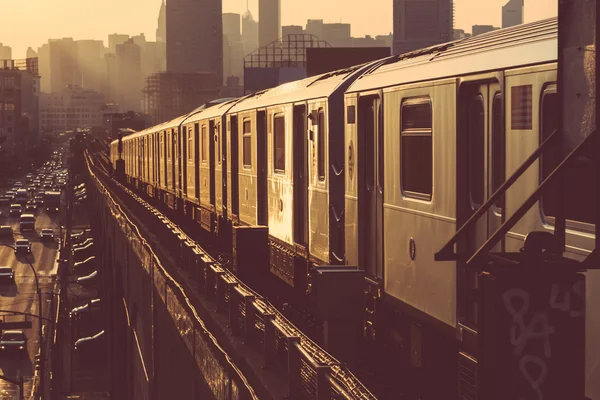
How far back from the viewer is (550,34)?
902 centimetres

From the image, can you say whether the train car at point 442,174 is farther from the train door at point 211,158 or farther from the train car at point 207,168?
the train door at point 211,158

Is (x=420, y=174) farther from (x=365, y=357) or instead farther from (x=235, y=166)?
(x=235, y=166)

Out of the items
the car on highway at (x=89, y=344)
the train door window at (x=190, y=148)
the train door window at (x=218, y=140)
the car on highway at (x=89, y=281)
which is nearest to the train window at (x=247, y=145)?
the train door window at (x=218, y=140)

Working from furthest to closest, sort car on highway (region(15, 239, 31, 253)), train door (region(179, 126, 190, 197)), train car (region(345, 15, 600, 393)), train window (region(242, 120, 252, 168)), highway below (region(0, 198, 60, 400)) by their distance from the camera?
car on highway (region(15, 239, 31, 253)) < highway below (region(0, 198, 60, 400)) < train door (region(179, 126, 190, 197)) < train window (region(242, 120, 252, 168)) < train car (region(345, 15, 600, 393))

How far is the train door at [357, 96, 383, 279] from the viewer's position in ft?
44.2

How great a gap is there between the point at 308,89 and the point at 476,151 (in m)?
7.63

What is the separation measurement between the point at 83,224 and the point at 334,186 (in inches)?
4690

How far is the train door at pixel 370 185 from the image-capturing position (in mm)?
13461

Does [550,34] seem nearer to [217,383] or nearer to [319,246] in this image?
[217,383]

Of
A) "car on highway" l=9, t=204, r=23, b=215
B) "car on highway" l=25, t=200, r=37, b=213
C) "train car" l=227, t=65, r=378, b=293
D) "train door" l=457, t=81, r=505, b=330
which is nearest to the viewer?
"train door" l=457, t=81, r=505, b=330

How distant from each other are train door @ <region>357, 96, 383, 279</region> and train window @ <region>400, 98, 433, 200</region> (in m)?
0.91

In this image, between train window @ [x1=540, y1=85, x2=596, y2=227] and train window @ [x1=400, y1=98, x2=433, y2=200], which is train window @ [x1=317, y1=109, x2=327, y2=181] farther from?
train window @ [x1=540, y1=85, x2=596, y2=227]

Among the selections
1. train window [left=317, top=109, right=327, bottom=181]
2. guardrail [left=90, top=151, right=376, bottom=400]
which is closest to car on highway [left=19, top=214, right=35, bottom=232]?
guardrail [left=90, top=151, right=376, bottom=400]

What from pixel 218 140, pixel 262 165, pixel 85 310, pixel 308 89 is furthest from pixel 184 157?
pixel 85 310
